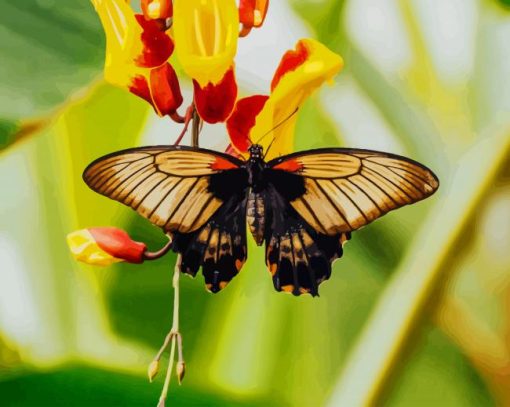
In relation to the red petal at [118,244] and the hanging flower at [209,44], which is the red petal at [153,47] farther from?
the red petal at [118,244]

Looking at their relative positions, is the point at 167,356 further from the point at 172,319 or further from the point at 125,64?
the point at 125,64

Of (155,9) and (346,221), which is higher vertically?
(155,9)

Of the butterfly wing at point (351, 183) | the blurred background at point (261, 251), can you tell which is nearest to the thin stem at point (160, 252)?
the blurred background at point (261, 251)

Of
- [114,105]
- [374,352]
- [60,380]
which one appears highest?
[114,105]

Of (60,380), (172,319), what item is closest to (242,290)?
(172,319)

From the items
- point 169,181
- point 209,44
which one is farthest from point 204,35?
point 169,181

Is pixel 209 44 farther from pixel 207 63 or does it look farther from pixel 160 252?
pixel 160 252

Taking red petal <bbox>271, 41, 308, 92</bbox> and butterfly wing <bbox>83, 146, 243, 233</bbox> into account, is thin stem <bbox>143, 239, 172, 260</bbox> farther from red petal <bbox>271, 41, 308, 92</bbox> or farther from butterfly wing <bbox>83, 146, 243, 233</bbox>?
red petal <bbox>271, 41, 308, 92</bbox>
